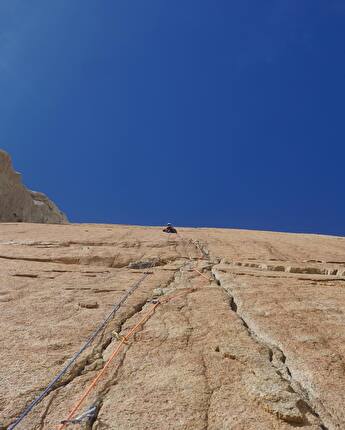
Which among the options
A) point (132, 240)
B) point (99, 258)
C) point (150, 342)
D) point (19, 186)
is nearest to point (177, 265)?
point (99, 258)

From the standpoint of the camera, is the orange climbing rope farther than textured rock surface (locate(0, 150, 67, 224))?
No

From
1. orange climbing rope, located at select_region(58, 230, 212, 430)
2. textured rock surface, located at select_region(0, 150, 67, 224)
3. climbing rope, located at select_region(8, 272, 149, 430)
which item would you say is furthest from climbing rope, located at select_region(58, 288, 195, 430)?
textured rock surface, located at select_region(0, 150, 67, 224)

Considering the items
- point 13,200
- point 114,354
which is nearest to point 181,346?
point 114,354

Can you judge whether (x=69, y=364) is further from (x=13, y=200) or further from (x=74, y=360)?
(x=13, y=200)

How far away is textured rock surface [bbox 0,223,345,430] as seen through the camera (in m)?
2.75

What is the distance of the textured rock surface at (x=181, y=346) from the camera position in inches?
108

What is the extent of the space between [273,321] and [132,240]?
6059 mm

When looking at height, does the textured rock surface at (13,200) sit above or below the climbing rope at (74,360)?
above

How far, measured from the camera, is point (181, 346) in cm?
379

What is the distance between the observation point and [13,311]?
15.4 feet

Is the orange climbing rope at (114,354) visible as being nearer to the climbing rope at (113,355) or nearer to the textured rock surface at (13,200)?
the climbing rope at (113,355)

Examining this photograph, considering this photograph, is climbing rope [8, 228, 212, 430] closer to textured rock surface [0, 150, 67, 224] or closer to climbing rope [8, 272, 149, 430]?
climbing rope [8, 272, 149, 430]

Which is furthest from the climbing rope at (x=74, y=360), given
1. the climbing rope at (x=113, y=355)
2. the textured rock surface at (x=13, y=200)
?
the textured rock surface at (x=13, y=200)

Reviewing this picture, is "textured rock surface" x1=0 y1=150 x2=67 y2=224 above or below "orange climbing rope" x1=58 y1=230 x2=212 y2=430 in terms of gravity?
above
